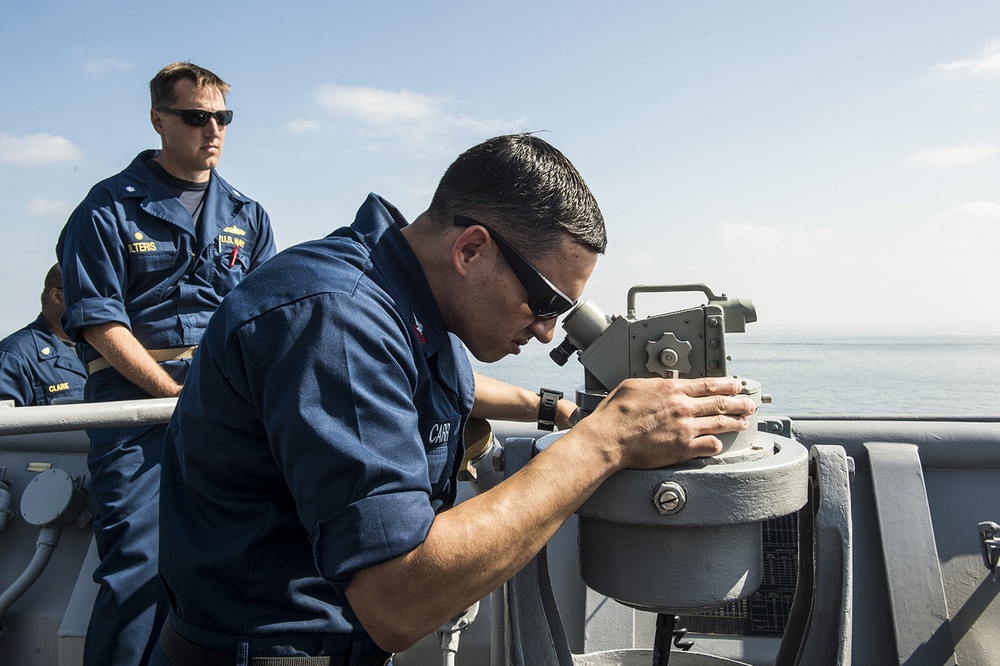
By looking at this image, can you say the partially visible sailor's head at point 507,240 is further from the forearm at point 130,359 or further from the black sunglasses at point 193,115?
the black sunglasses at point 193,115

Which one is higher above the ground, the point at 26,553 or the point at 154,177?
the point at 154,177

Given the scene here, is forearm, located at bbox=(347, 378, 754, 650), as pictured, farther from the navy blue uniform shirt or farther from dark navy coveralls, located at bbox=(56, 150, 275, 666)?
the navy blue uniform shirt

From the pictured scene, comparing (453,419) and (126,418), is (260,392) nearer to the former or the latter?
(453,419)

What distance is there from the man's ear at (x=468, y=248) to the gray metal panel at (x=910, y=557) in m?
1.60

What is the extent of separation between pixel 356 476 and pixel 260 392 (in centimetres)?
22

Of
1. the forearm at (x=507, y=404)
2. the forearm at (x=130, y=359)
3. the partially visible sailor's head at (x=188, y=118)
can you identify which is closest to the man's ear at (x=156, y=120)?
the partially visible sailor's head at (x=188, y=118)

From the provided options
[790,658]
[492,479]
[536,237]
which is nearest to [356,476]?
[536,237]

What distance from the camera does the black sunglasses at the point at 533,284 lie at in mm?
1478

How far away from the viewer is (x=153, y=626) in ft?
7.55

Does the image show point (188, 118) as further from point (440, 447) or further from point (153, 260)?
point (440, 447)

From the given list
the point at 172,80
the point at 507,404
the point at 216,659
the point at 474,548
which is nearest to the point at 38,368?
the point at 172,80

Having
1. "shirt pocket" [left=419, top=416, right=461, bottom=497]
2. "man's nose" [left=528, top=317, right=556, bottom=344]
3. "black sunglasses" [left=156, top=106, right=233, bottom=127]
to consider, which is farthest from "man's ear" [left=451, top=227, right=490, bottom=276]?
"black sunglasses" [left=156, top=106, right=233, bottom=127]

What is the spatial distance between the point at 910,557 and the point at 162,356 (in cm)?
245

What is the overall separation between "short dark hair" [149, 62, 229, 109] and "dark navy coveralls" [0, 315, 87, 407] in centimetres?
237
